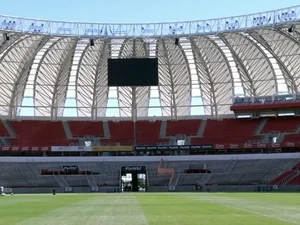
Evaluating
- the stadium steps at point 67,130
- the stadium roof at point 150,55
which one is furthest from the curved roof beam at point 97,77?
the stadium steps at point 67,130

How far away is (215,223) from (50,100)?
70518 mm

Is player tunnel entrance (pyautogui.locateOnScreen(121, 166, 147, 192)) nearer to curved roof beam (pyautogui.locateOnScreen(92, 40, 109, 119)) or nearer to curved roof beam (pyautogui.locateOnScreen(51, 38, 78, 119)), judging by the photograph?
curved roof beam (pyautogui.locateOnScreen(92, 40, 109, 119))

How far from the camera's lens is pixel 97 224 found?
1797 centimetres

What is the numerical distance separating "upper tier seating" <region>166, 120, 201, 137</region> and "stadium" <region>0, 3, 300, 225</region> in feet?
0.59

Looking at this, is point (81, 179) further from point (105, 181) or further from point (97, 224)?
point (97, 224)

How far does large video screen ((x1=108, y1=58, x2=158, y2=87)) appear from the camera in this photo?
230 feet

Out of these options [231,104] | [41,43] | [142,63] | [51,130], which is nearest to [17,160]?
[51,130]

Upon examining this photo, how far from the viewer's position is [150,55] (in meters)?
77.2

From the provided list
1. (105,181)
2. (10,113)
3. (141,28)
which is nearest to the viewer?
(141,28)

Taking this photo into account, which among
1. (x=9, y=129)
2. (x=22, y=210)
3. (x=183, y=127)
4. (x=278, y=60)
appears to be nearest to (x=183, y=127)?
(x=183, y=127)

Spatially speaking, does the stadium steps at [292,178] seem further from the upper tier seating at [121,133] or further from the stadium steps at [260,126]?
the upper tier seating at [121,133]

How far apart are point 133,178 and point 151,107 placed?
1391cm

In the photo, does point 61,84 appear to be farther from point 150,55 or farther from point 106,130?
point 150,55

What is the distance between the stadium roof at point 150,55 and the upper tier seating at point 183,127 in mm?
1467
